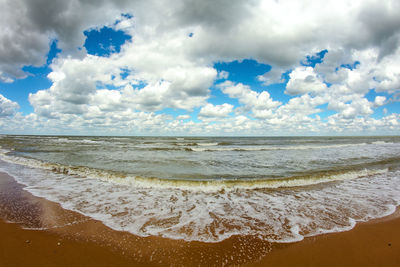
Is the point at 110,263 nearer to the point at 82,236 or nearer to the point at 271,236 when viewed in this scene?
the point at 82,236

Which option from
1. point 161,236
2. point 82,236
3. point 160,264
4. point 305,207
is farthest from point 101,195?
point 305,207

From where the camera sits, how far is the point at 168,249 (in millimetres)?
3574

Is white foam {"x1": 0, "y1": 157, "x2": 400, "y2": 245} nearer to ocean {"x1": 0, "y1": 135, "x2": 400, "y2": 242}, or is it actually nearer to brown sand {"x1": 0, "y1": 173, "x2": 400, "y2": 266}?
ocean {"x1": 0, "y1": 135, "x2": 400, "y2": 242}

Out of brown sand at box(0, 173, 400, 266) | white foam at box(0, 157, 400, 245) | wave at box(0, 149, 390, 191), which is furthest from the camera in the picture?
wave at box(0, 149, 390, 191)

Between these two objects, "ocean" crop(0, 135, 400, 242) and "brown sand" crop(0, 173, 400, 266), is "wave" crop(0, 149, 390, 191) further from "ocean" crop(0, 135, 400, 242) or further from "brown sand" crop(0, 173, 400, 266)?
"brown sand" crop(0, 173, 400, 266)

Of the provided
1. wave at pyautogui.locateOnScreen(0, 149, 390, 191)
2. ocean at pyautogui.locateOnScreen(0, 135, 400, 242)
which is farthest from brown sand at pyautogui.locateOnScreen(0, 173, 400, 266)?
wave at pyautogui.locateOnScreen(0, 149, 390, 191)

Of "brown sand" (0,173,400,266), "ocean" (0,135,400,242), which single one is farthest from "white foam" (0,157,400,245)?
"brown sand" (0,173,400,266)

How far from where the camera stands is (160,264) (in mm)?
3141

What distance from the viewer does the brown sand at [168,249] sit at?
323 cm

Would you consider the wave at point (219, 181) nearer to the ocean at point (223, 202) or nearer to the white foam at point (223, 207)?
the ocean at point (223, 202)

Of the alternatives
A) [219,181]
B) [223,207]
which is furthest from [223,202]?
[219,181]

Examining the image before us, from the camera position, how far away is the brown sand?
3.23 m

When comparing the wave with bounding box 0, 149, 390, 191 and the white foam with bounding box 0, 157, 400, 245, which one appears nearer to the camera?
the white foam with bounding box 0, 157, 400, 245

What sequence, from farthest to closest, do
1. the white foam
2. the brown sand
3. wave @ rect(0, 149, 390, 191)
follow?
wave @ rect(0, 149, 390, 191) → the white foam → the brown sand
